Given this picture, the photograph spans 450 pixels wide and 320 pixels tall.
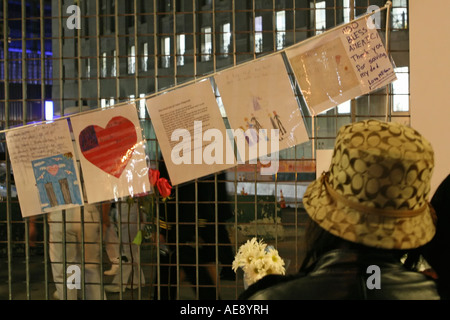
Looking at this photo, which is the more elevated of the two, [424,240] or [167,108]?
[167,108]

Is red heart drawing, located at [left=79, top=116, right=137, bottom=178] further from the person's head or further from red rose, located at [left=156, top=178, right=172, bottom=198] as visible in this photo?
the person's head

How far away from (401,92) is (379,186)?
1.65 meters

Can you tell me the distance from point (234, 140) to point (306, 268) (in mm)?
1227

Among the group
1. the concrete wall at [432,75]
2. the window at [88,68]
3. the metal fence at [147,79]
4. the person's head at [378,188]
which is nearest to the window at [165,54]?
the metal fence at [147,79]

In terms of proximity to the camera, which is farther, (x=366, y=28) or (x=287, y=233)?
(x=287, y=233)

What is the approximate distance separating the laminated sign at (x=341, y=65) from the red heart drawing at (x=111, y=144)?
0.93 m

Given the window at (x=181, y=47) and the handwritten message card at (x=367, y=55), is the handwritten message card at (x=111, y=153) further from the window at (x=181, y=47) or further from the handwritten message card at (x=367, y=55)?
the handwritten message card at (x=367, y=55)

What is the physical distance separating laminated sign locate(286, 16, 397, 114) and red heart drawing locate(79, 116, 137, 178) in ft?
3.05

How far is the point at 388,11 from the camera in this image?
97.8 inches

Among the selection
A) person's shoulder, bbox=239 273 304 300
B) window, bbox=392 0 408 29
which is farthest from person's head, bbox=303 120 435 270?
window, bbox=392 0 408 29

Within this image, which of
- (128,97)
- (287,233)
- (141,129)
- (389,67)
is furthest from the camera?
(287,233)

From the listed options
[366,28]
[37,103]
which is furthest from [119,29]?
[366,28]

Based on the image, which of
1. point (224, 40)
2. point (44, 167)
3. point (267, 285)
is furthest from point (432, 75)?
point (44, 167)

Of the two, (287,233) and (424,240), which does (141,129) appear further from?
(424,240)
